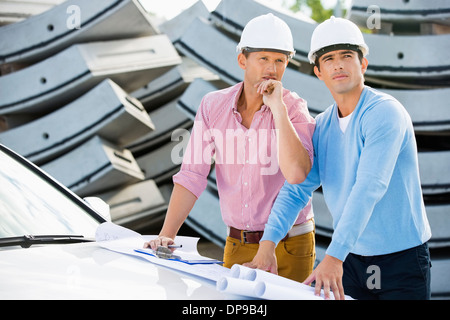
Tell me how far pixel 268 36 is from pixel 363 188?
34.2 inches

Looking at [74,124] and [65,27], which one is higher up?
[65,27]

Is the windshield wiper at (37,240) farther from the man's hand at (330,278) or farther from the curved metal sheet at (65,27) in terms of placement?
the curved metal sheet at (65,27)

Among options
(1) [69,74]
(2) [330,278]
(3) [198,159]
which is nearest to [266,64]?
(3) [198,159]

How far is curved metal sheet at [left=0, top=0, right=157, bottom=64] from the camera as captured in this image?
545 cm

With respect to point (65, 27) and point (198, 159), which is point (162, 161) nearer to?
point (65, 27)

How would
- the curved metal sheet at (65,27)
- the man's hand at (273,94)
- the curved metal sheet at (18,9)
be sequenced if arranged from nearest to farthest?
1. the man's hand at (273,94)
2. the curved metal sheet at (65,27)
3. the curved metal sheet at (18,9)

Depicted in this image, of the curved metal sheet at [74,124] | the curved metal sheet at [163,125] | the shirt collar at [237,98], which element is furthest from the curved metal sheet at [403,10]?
the shirt collar at [237,98]

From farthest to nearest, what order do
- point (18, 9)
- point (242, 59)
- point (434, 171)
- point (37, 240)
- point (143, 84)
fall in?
point (143, 84)
point (18, 9)
point (434, 171)
point (242, 59)
point (37, 240)

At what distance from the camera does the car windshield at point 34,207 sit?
2182mm

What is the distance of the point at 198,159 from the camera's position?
2.60 metres

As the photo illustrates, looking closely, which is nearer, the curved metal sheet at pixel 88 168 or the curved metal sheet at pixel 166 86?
the curved metal sheet at pixel 88 168

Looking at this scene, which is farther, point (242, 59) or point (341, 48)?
point (242, 59)

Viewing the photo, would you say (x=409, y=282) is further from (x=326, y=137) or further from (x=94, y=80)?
(x=94, y=80)

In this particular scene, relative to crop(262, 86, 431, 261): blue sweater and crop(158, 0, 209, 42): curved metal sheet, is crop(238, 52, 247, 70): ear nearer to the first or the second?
crop(262, 86, 431, 261): blue sweater
